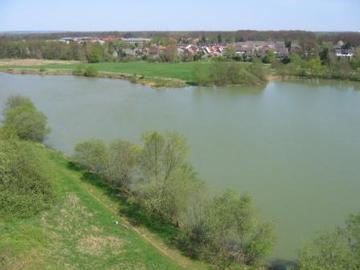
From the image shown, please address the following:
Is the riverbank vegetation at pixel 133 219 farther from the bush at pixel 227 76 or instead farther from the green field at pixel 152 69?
the green field at pixel 152 69

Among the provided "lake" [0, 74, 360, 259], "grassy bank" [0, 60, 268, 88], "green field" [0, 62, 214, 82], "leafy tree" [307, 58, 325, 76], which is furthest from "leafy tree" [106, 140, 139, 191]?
"leafy tree" [307, 58, 325, 76]

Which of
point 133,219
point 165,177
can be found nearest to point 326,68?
point 165,177

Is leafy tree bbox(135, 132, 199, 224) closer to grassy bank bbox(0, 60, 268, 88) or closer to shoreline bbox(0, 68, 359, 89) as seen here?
shoreline bbox(0, 68, 359, 89)

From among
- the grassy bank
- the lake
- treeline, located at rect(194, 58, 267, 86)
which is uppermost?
treeline, located at rect(194, 58, 267, 86)

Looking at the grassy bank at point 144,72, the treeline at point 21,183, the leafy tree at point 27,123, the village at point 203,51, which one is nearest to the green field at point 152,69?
the grassy bank at point 144,72

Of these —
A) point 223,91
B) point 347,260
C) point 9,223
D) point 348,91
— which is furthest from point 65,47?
point 347,260

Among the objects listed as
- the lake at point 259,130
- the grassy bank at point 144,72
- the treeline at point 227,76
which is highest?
the treeline at point 227,76
